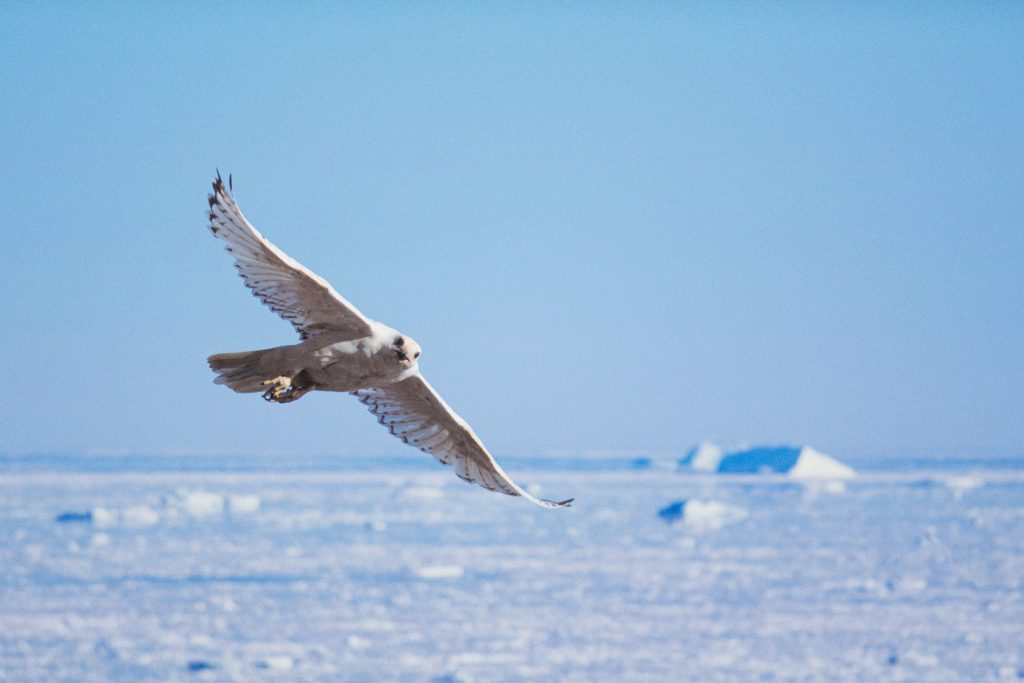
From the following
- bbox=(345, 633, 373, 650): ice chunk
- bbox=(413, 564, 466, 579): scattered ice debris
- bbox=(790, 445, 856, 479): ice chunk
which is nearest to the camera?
bbox=(345, 633, 373, 650): ice chunk

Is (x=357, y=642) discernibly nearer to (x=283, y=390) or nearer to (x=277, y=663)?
(x=277, y=663)

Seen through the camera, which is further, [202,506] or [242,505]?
[242,505]

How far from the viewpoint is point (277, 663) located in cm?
1650

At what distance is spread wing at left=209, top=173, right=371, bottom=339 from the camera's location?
4.74m

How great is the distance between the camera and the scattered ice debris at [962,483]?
4718 cm

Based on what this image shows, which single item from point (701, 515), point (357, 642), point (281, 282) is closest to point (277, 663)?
point (357, 642)

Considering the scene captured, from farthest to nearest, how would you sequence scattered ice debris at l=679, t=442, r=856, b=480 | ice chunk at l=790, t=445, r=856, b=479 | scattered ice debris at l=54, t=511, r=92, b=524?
ice chunk at l=790, t=445, r=856, b=479 → scattered ice debris at l=679, t=442, r=856, b=480 → scattered ice debris at l=54, t=511, r=92, b=524

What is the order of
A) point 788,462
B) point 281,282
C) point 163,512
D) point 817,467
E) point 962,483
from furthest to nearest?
point 962,483 → point 817,467 → point 788,462 → point 163,512 → point 281,282

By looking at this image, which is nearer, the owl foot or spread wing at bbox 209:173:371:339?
the owl foot

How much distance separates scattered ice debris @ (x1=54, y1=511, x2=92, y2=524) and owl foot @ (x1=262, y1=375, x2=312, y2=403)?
2976cm

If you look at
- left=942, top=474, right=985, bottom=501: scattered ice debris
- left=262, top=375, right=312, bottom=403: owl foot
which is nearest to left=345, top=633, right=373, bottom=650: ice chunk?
left=262, top=375, right=312, bottom=403: owl foot

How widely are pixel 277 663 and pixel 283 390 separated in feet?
41.6

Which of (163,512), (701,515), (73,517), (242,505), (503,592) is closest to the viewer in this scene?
(503,592)

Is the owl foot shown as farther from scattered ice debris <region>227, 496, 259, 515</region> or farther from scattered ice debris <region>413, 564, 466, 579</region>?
scattered ice debris <region>227, 496, 259, 515</region>
